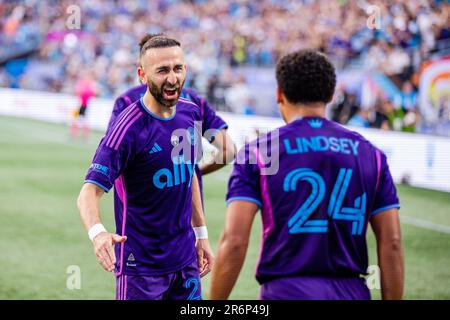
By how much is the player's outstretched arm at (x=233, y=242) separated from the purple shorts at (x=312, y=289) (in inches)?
7.7

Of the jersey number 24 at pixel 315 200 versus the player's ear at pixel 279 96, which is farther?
the player's ear at pixel 279 96

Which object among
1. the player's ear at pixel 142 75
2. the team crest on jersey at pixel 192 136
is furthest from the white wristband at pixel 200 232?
the player's ear at pixel 142 75

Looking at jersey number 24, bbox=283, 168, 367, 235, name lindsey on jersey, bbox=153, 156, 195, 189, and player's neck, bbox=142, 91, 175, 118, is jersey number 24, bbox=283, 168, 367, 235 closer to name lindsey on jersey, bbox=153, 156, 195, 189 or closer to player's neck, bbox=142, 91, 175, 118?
name lindsey on jersey, bbox=153, 156, 195, 189

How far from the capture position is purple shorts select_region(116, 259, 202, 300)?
452 centimetres

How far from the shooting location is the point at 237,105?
21.0 m

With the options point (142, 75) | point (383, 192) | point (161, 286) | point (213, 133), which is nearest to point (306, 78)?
point (383, 192)

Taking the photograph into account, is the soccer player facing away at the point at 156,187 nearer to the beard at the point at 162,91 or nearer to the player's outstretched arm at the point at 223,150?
the beard at the point at 162,91

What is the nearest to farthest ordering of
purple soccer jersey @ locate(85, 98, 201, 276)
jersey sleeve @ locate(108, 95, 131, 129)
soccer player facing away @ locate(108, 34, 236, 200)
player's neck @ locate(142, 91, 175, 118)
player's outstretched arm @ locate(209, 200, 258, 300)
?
1. player's outstretched arm @ locate(209, 200, 258, 300)
2. purple soccer jersey @ locate(85, 98, 201, 276)
3. player's neck @ locate(142, 91, 175, 118)
4. soccer player facing away @ locate(108, 34, 236, 200)
5. jersey sleeve @ locate(108, 95, 131, 129)

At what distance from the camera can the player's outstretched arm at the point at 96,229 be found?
3799 mm

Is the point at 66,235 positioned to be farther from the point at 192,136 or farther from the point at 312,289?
the point at 312,289

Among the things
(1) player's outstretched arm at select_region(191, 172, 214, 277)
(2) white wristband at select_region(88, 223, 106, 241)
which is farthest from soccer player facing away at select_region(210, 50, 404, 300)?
(1) player's outstretched arm at select_region(191, 172, 214, 277)
